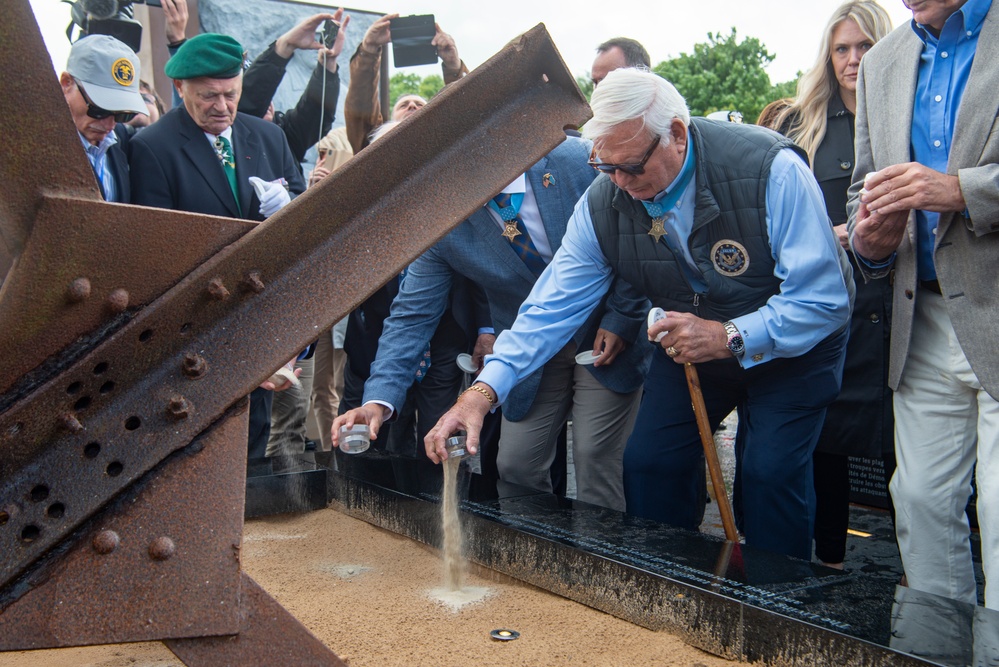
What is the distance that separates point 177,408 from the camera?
174 cm

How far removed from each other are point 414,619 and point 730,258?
1577 mm

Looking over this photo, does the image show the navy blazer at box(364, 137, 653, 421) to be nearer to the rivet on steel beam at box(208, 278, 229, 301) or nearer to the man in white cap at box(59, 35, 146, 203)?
the man in white cap at box(59, 35, 146, 203)

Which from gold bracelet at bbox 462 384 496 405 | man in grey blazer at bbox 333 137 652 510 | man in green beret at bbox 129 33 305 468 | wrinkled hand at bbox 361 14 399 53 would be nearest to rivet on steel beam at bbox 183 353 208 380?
gold bracelet at bbox 462 384 496 405

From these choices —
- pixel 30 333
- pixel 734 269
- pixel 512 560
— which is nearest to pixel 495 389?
pixel 512 560

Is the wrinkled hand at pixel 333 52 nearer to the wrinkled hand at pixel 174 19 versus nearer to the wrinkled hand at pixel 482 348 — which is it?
the wrinkled hand at pixel 174 19

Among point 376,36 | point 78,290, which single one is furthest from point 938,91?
point 376,36

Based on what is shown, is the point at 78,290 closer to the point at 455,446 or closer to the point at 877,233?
the point at 455,446

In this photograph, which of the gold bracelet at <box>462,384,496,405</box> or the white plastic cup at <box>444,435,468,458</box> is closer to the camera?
the white plastic cup at <box>444,435,468,458</box>

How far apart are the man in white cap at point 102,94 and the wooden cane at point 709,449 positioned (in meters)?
2.60

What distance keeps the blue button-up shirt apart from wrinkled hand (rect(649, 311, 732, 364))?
0.66 meters

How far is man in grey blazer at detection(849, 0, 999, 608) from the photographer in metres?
2.79

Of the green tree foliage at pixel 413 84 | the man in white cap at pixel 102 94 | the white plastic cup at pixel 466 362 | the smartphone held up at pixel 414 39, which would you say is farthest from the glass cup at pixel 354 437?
the green tree foliage at pixel 413 84

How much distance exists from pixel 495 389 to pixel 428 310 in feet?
3.53

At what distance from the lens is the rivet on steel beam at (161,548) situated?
5.44 ft
